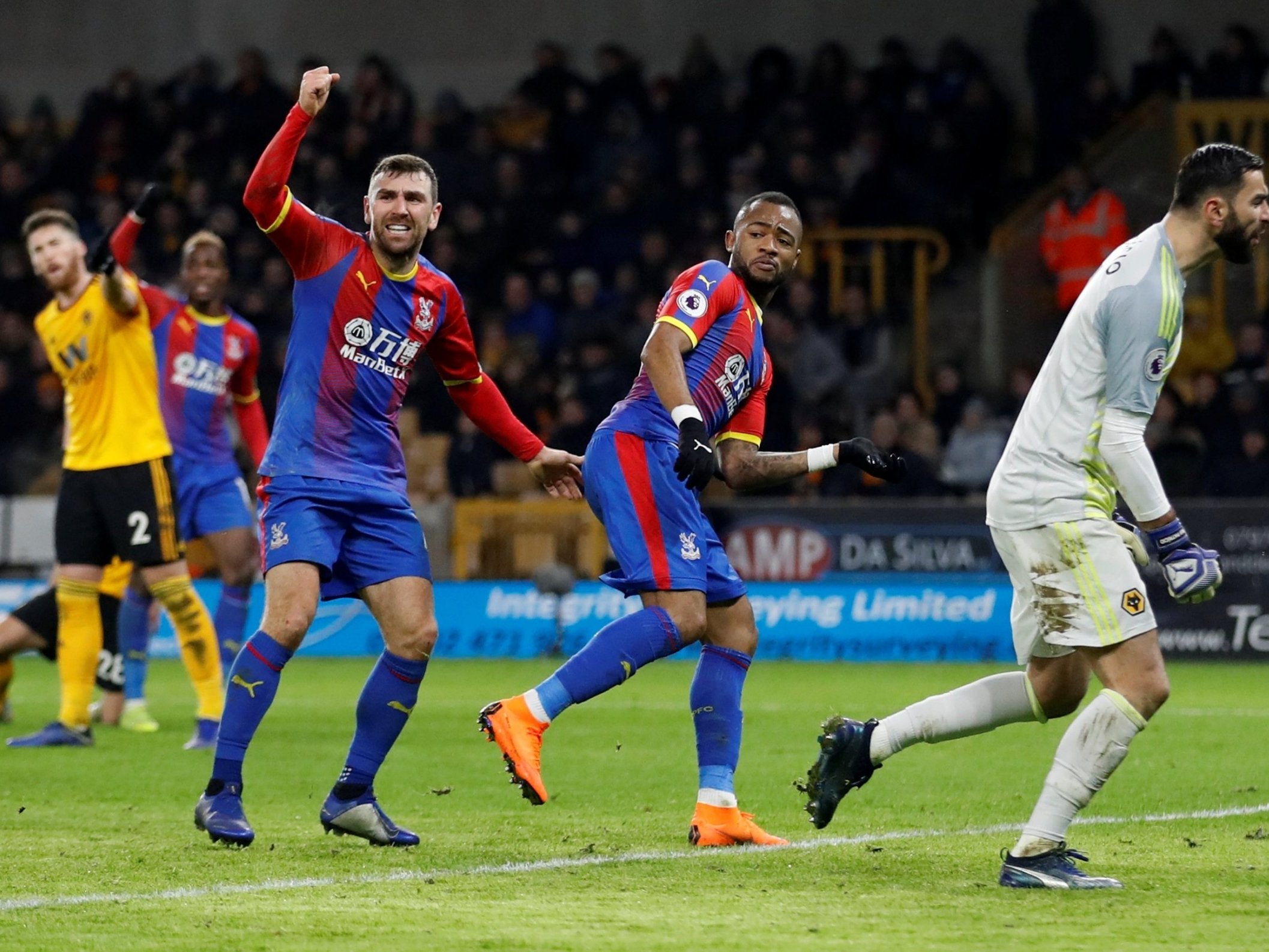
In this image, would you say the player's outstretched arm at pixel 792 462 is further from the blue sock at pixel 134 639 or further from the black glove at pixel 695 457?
the blue sock at pixel 134 639

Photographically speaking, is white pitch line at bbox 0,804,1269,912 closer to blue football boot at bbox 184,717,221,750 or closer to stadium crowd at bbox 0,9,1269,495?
blue football boot at bbox 184,717,221,750

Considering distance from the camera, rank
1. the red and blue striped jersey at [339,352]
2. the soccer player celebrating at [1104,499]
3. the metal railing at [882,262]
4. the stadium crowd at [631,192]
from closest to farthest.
A: the soccer player celebrating at [1104,499] < the red and blue striped jersey at [339,352] < the stadium crowd at [631,192] < the metal railing at [882,262]

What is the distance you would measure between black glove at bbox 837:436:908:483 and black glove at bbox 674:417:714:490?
1.73ft

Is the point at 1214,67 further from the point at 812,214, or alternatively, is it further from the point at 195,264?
the point at 195,264

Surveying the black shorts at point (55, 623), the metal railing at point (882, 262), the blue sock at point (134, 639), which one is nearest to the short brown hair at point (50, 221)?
the black shorts at point (55, 623)

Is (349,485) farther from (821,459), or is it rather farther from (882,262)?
(882,262)

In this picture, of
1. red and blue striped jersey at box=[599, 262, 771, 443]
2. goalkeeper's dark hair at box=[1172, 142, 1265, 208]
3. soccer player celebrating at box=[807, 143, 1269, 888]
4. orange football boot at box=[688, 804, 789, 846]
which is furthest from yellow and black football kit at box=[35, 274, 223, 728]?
goalkeeper's dark hair at box=[1172, 142, 1265, 208]

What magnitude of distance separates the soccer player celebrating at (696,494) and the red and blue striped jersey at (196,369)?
14.2 ft

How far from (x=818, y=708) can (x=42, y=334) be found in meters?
4.88

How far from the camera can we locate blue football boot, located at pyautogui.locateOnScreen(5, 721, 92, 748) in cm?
959

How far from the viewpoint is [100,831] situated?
6586 mm

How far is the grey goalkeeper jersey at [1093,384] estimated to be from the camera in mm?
5258

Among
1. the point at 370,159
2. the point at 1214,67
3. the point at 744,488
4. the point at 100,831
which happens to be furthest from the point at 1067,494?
the point at 370,159

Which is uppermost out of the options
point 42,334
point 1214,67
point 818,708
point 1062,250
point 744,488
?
point 1214,67
